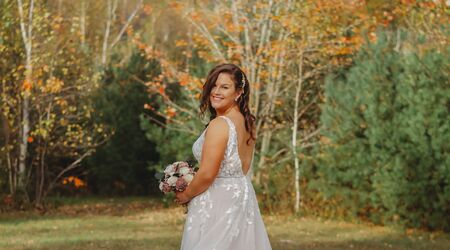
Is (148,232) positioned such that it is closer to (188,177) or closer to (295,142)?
(295,142)

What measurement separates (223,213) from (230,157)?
0.35 m

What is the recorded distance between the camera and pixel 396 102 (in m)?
12.6

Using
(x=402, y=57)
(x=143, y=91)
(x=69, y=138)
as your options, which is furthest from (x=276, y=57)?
(x=143, y=91)

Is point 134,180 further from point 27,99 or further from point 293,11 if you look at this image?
point 293,11

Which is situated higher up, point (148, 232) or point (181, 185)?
point (181, 185)

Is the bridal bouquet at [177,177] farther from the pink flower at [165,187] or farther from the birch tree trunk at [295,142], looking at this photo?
the birch tree trunk at [295,142]

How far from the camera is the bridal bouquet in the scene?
4660 millimetres

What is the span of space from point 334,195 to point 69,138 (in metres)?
5.08

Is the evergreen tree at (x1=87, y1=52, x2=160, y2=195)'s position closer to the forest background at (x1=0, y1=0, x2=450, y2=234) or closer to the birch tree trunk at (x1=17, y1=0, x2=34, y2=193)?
the forest background at (x1=0, y1=0, x2=450, y2=234)

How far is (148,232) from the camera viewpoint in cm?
1191

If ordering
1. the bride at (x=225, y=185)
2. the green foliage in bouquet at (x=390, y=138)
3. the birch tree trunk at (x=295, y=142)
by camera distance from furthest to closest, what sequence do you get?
1. the birch tree trunk at (x=295, y=142)
2. the green foliage in bouquet at (x=390, y=138)
3. the bride at (x=225, y=185)

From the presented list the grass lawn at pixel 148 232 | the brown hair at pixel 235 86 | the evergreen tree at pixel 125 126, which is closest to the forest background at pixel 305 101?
the grass lawn at pixel 148 232

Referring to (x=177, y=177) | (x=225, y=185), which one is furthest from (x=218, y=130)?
(x=177, y=177)

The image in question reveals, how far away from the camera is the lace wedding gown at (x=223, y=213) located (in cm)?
455
